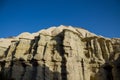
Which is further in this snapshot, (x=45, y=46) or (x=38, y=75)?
(x=45, y=46)

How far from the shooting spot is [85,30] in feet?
158

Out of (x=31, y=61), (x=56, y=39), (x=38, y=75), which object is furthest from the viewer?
(x=56, y=39)

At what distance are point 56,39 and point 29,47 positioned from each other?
606cm

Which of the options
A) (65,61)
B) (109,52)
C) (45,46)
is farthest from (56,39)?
(109,52)

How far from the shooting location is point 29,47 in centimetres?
4009

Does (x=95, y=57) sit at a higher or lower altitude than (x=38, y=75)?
higher

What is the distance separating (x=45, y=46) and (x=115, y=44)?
13.2m

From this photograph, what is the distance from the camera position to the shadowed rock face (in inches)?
1307

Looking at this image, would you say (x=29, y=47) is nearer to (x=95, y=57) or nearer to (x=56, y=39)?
(x=56, y=39)

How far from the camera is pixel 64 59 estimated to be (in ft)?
110

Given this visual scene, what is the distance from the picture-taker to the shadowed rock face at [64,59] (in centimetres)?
3319

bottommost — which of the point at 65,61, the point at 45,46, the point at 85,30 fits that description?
the point at 65,61

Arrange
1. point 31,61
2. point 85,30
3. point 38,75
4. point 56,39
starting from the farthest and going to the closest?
point 85,30 → point 56,39 → point 31,61 → point 38,75

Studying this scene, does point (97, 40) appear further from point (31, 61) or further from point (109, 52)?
point (31, 61)
